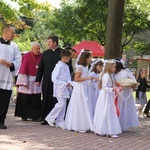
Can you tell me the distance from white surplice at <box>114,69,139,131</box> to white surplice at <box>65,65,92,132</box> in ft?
2.56

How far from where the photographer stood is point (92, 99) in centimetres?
1035

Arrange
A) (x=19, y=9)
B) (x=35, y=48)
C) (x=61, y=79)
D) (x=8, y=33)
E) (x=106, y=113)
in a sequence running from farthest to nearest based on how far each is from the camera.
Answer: (x=19, y=9)
(x=35, y=48)
(x=61, y=79)
(x=8, y=33)
(x=106, y=113)

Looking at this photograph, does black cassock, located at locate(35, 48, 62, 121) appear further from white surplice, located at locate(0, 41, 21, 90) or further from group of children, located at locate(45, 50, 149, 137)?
white surplice, located at locate(0, 41, 21, 90)

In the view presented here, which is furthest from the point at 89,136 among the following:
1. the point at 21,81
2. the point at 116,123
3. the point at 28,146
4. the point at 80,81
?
the point at 21,81

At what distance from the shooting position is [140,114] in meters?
14.3

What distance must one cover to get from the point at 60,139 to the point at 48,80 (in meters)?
2.65

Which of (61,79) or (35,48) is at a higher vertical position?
(35,48)

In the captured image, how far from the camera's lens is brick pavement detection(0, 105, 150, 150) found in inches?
306

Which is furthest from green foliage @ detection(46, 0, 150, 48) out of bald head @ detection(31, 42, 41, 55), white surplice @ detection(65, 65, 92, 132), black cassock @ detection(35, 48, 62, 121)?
white surplice @ detection(65, 65, 92, 132)

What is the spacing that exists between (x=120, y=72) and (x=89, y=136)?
1.83 metres

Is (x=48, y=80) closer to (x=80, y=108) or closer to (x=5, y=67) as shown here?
(x=80, y=108)

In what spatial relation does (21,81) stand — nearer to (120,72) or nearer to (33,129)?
(33,129)

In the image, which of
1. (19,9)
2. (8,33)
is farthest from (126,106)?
(19,9)

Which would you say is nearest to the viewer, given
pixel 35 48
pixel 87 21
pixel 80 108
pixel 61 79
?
pixel 80 108
